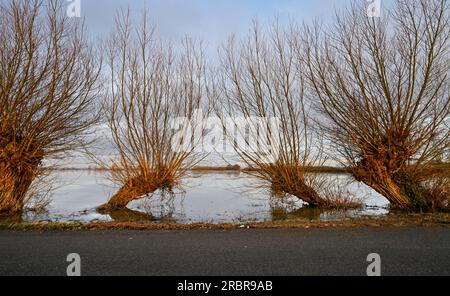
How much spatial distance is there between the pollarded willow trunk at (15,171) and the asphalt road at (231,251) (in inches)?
137

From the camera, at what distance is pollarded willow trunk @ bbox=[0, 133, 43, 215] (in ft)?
32.7

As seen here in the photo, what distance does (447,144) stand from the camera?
10430mm

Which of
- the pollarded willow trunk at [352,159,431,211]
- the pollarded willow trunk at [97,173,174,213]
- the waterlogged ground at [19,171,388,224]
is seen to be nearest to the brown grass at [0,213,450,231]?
the waterlogged ground at [19,171,388,224]

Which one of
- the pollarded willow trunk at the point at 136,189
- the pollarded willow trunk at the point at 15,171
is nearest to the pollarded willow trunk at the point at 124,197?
the pollarded willow trunk at the point at 136,189

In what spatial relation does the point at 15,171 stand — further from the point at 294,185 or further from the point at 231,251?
the point at 294,185

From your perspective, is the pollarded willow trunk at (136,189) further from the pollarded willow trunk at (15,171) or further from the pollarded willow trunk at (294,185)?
the pollarded willow trunk at (294,185)

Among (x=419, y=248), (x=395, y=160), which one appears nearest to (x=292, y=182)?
(x=395, y=160)

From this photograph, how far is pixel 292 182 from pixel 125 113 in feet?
22.1

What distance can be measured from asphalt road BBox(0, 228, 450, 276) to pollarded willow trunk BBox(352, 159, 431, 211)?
3648 millimetres

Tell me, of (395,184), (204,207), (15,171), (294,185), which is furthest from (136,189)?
(395,184)

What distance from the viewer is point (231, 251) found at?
5562 mm

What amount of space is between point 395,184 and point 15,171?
12362 millimetres

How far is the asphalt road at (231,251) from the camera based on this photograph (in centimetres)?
471
